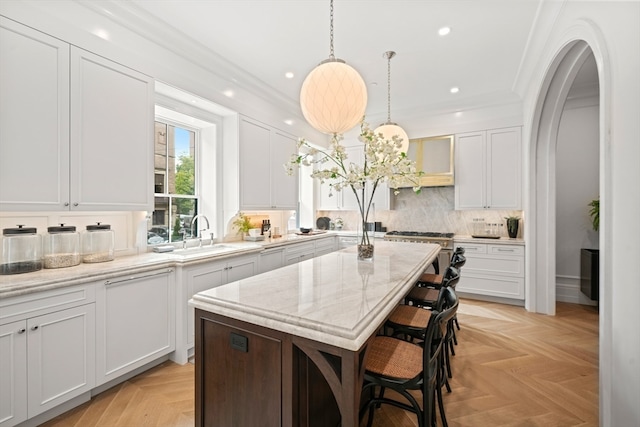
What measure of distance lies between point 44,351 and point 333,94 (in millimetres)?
2466

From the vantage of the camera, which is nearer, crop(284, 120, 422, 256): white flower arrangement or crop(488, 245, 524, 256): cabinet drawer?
crop(284, 120, 422, 256): white flower arrangement

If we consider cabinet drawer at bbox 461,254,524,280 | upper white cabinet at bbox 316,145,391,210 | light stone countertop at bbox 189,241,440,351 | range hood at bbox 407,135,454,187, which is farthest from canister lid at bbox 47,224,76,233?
cabinet drawer at bbox 461,254,524,280

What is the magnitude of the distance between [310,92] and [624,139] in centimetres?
172

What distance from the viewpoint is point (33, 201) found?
1926 millimetres

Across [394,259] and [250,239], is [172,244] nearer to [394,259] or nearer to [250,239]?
[250,239]

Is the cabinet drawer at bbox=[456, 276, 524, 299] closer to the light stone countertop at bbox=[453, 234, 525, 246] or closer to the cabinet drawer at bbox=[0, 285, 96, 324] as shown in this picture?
the light stone countertop at bbox=[453, 234, 525, 246]

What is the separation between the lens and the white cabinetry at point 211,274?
8.71 ft

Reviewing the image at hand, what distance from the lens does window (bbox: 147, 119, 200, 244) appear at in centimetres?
322

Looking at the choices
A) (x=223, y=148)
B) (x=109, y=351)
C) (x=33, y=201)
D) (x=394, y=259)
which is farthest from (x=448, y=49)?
(x=109, y=351)

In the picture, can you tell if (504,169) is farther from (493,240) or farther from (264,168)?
(264,168)

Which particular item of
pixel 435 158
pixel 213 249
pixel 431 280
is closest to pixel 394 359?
pixel 431 280

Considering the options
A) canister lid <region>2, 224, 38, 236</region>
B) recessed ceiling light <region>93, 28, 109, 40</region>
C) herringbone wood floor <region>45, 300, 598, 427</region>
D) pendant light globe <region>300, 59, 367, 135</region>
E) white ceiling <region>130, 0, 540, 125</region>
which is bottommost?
herringbone wood floor <region>45, 300, 598, 427</region>

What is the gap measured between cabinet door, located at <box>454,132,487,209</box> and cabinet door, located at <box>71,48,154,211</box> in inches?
173

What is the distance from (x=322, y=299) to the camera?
1405 millimetres
